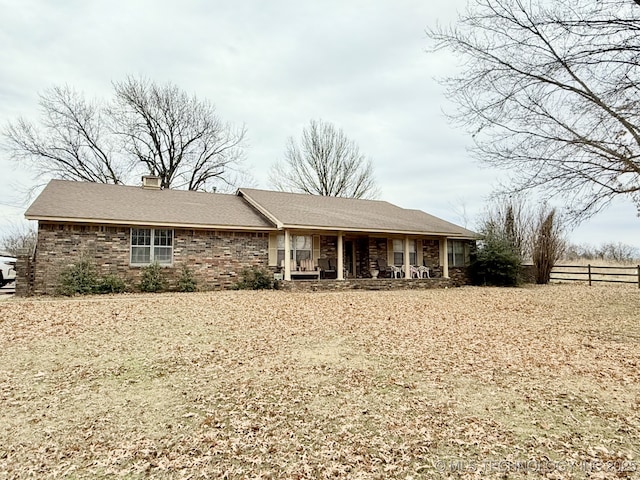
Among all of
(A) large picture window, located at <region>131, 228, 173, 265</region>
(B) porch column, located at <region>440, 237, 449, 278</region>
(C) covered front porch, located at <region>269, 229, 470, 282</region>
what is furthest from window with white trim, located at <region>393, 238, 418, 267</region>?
(A) large picture window, located at <region>131, 228, 173, 265</region>

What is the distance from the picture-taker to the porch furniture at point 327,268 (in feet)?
52.8

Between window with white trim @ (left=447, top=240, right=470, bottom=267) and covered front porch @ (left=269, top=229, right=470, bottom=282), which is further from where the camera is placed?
window with white trim @ (left=447, top=240, right=470, bottom=267)

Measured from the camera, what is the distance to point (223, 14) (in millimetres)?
11523

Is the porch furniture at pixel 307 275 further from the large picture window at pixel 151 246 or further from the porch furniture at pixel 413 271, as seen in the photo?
the large picture window at pixel 151 246

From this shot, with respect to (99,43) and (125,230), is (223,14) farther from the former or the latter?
(125,230)

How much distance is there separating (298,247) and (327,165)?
14.3 meters

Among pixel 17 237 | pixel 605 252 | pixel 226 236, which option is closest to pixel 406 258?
pixel 226 236

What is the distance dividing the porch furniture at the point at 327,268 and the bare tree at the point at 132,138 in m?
13.7

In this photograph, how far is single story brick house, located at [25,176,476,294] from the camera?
12.4m

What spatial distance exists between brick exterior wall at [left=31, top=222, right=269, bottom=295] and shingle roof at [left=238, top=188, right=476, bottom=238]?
1703 mm

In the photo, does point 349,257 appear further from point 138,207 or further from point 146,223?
point 138,207

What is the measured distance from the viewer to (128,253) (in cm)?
1310

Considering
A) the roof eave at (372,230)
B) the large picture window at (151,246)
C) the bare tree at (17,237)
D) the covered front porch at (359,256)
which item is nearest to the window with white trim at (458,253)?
the covered front porch at (359,256)

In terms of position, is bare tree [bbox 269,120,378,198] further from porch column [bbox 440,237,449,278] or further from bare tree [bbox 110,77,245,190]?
porch column [bbox 440,237,449,278]
